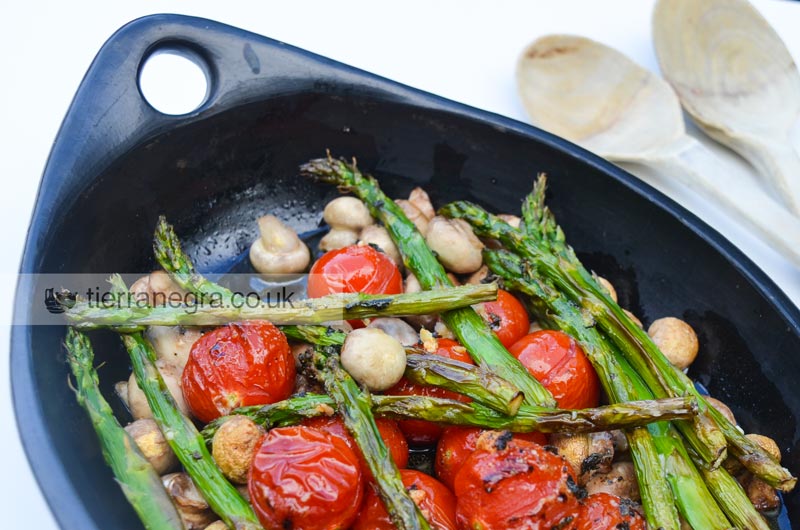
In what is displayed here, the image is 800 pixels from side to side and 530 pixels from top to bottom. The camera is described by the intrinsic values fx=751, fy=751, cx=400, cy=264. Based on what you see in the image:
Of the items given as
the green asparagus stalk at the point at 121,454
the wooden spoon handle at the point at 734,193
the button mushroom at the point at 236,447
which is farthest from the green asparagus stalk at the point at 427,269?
the wooden spoon handle at the point at 734,193

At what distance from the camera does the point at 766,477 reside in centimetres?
188

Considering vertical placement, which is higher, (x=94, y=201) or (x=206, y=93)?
(x=206, y=93)

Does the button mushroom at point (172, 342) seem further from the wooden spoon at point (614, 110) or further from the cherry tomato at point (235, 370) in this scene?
the wooden spoon at point (614, 110)

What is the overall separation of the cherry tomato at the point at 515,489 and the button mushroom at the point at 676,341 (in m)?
0.69

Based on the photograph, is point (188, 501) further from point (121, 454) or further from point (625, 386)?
point (625, 386)

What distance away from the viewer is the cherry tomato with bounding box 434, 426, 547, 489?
184 centimetres

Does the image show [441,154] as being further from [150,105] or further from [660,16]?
[660,16]

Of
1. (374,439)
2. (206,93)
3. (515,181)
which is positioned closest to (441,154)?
(515,181)

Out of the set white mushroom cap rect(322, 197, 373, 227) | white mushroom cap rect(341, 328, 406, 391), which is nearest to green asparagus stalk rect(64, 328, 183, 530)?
white mushroom cap rect(341, 328, 406, 391)

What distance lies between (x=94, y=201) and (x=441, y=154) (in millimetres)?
1112

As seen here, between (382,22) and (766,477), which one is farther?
(382,22)

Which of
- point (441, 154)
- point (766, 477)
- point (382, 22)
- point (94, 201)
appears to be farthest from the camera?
point (382, 22)

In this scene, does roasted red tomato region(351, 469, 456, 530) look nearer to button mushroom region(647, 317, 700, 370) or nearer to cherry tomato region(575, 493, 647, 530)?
cherry tomato region(575, 493, 647, 530)

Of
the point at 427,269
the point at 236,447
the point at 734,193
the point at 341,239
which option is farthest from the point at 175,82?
the point at 734,193
